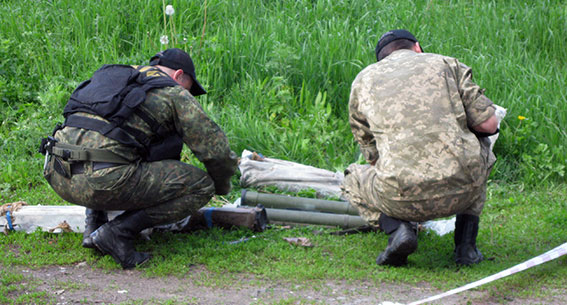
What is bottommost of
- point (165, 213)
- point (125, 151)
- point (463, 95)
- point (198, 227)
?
point (198, 227)

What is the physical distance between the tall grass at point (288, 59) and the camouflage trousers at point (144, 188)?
1742 mm

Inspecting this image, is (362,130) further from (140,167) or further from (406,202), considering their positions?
(140,167)

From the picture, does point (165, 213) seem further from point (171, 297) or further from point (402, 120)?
point (402, 120)

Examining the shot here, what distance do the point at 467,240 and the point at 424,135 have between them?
0.86 m

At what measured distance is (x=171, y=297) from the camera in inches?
143

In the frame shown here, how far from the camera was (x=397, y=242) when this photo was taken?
12.6ft

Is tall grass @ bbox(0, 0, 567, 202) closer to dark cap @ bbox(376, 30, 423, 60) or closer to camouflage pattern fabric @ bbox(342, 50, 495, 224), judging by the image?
dark cap @ bbox(376, 30, 423, 60)

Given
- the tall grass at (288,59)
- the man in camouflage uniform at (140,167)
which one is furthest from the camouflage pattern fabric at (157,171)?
the tall grass at (288,59)

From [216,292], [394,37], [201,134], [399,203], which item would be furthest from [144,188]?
[394,37]

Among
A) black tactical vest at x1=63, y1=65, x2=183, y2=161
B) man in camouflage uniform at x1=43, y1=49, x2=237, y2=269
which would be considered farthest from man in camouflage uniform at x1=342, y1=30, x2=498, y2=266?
black tactical vest at x1=63, y1=65, x2=183, y2=161

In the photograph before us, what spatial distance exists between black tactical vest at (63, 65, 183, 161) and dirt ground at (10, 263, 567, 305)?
0.81 meters

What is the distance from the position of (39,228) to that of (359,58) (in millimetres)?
3628

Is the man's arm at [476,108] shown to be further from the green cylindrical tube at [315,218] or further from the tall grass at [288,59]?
the tall grass at [288,59]

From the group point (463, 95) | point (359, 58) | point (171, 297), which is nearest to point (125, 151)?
point (171, 297)
